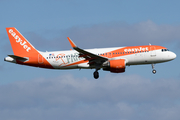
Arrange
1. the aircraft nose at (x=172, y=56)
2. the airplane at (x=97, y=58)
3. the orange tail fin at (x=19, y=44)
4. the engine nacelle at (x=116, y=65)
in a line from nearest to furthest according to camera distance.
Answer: the engine nacelle at (x=116, y=65) → the airplane at (x=97, y=58) → the aircraft nose at (x=172, y=56) → the orange tail fin at (x=19, y=44)

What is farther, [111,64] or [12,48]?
[12,48]

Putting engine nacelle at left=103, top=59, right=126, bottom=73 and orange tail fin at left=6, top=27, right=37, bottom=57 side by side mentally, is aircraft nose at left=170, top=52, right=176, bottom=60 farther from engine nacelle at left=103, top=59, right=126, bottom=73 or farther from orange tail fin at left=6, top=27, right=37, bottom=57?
orange tail fin at left=6, top=27, right=37, bottom=57

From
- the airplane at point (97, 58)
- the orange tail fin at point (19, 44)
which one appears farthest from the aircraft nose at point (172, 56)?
the orange tail fin at point (19, 44)

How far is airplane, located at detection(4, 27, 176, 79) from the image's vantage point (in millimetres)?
64250

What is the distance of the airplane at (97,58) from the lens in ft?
211

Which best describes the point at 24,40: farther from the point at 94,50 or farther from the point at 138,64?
the point at 138,64

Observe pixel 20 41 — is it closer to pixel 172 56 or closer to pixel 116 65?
pixel 116 65

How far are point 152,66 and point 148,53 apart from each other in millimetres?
2753

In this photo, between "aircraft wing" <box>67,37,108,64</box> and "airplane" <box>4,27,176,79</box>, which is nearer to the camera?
"aircraft wing" <box>67,37,108,64</box>

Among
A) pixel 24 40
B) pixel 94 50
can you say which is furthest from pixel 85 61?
pixel 24 40

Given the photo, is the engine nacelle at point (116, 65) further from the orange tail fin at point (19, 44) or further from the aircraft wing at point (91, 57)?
the orange tail fin at point (19, 44)

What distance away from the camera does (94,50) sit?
6594 cm

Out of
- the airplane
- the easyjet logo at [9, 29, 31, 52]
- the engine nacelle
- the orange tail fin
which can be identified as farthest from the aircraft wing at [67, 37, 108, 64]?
the easyjet logo at [9, 29, 31, 52]

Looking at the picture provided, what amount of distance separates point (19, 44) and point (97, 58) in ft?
47.6
